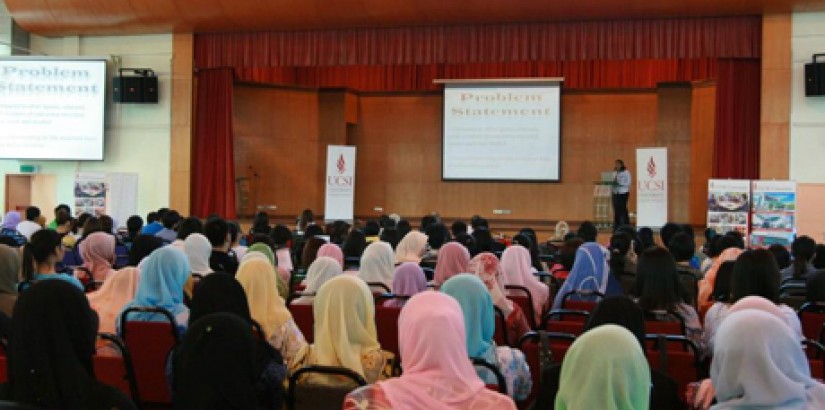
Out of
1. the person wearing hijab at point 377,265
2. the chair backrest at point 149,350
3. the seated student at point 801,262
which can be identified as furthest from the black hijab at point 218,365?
the seated student at point 801,262

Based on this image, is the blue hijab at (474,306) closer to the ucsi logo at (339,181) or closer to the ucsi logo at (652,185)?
the ucsi logo at (652,185)

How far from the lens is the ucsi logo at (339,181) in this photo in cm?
1520

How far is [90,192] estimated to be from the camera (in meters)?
14.2

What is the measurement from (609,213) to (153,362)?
41.7ft

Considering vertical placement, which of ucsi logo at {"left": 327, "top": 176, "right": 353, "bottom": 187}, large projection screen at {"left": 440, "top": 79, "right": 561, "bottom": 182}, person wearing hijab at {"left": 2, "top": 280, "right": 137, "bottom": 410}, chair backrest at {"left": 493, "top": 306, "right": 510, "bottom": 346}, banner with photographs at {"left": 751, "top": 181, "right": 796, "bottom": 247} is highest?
large projection screen at {"left": 440, "top": 79, "right": 561, "bottom": 182}

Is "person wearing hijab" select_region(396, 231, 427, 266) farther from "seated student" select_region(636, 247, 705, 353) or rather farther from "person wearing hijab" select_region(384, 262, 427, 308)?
"seated student" select_region(636, 247, 705, 353)

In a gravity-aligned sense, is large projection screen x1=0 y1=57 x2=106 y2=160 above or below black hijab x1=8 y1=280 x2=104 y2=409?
above

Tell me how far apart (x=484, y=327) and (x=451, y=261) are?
2.25 m

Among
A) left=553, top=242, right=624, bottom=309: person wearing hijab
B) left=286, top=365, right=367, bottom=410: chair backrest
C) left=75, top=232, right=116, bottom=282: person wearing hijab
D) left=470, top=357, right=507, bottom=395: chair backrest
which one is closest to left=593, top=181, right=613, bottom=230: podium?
left=553, top=242, right=624, bottom=309: person wearing hijab

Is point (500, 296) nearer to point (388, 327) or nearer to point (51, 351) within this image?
point (388, 327)

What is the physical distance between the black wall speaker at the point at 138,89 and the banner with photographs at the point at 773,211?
9.83 metres

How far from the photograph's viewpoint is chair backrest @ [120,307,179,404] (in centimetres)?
439

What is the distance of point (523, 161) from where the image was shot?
1588cm

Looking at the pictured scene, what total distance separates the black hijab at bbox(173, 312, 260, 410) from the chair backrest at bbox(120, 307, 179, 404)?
160 cm
